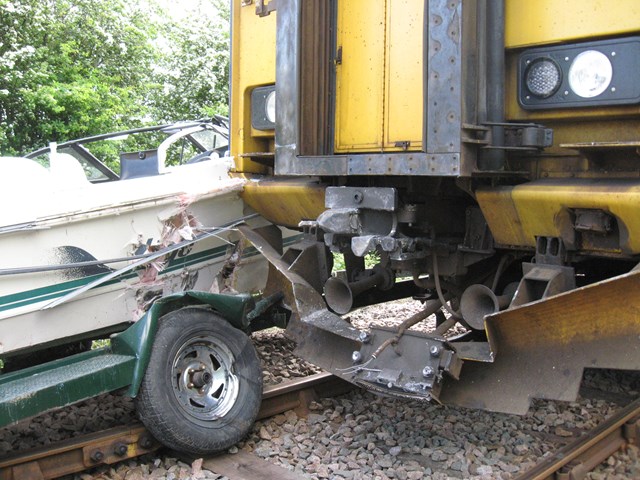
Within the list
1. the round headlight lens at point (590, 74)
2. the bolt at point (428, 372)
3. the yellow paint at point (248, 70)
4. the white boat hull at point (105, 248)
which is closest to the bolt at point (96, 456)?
the white boat hull at point (105, 248)

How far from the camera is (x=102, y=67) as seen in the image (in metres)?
15.1

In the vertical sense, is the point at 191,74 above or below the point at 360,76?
above

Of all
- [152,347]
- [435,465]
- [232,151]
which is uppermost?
[232,151]

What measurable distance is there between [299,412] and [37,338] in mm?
1842

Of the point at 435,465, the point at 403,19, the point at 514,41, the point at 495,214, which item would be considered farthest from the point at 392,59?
the point at 435,465

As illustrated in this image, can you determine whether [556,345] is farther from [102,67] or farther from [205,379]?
[102,67]

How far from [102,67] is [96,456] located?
1238 centimetres

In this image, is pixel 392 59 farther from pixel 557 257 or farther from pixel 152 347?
pixel 152 347

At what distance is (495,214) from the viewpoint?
401cm

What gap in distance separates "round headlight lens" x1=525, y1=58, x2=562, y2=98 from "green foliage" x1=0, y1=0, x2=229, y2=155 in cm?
1041

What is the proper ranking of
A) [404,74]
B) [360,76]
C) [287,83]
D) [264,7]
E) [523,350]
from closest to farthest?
[523,350] < [404,74] < [360,76] < [287,83] < [264,7]

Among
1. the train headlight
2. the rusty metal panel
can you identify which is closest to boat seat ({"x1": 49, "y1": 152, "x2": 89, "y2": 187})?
the train headlight

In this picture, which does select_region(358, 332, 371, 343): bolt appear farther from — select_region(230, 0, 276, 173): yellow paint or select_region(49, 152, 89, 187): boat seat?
select_region(49, 152, 89, 187): boat seat

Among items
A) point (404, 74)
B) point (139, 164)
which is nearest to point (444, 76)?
point (404, 74)
